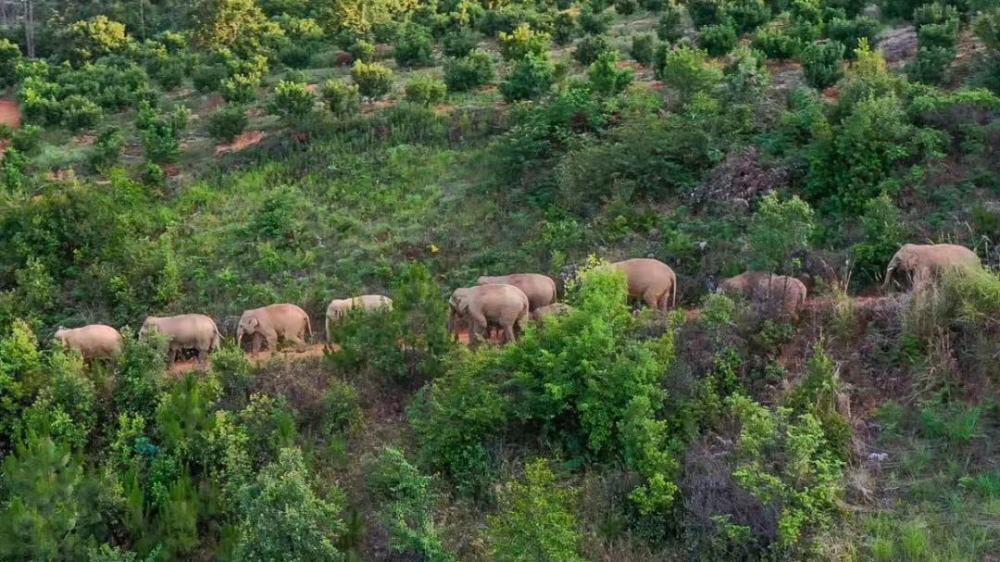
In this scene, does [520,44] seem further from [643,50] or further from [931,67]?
[931,67]

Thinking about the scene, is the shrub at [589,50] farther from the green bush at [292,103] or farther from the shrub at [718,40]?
the green bush at [292,103]

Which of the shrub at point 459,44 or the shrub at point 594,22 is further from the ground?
the shrub at point 594,22

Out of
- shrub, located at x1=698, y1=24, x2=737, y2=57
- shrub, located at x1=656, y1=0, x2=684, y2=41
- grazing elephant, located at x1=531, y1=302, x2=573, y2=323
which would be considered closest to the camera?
grazing elephant, located at x1=531, y1=302, x2=573, y2=323

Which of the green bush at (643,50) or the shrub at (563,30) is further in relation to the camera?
the shrub at (563,30)

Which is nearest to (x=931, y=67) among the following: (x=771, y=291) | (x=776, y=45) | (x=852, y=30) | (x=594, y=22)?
(x=852, y=30)

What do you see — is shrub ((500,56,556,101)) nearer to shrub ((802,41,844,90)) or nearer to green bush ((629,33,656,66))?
Answer: green bush ((629,33,656,66))

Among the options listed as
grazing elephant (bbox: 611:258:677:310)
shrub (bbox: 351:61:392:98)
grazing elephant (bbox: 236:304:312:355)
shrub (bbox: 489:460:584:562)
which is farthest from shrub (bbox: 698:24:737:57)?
shrub (bbox: 489:460:584:562)

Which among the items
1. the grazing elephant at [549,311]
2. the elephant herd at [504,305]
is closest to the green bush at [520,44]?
the elephant herd at [504,305]
